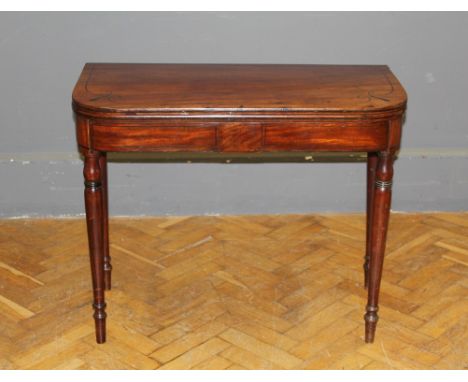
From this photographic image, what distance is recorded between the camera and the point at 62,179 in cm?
408

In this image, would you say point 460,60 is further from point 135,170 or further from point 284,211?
point 135,170

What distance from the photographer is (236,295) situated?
3490mm

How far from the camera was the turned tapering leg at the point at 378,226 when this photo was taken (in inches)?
114

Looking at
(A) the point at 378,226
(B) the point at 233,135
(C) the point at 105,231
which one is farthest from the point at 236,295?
(B) the point at 233,135

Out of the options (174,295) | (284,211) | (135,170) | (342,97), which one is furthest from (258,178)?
(342,97)

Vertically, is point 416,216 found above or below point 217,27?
below

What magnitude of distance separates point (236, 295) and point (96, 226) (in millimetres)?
752

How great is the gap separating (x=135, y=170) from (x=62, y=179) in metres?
0.33

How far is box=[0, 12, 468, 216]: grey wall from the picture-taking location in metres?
3.84

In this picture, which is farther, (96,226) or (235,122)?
(96,226)

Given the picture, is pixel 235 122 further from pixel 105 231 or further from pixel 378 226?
pixel 105 231

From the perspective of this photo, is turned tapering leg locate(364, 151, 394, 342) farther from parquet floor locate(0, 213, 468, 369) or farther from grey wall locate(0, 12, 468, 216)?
grey wall locate(0, 12, 468, 216)
